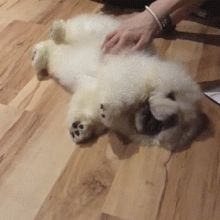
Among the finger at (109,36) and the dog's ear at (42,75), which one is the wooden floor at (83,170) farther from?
the finger at (109,36)

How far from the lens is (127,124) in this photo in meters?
1.09

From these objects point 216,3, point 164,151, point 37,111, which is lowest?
point 216,3

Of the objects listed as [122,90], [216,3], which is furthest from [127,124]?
[216,3]

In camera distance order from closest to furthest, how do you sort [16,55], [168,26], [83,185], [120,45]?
[83,185] < [120,45] < [16,55] < [168,26]

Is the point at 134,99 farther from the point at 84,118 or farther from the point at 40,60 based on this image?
the point at 40,60

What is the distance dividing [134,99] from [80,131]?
0.53 feet

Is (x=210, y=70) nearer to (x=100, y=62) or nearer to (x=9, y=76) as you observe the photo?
(x=100, y=62)

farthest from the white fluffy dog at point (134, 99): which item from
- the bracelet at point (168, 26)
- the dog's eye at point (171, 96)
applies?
the bracelet at point (168, 26)

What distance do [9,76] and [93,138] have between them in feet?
1.27

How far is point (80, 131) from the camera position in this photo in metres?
1.09

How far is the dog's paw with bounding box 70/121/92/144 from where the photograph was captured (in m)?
1.08

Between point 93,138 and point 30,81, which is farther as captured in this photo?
point 30,81

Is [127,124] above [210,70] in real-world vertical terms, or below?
above

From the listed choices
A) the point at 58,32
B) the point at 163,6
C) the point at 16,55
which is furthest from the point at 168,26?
the point at 16,55
